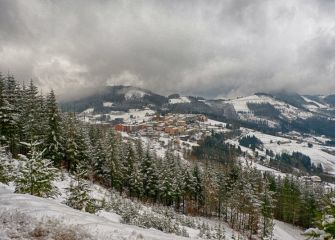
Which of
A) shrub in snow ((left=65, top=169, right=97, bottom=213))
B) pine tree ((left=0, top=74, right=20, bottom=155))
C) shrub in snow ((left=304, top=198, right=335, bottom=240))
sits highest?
pine tree ((left=0, top=74, right=20, bottom=155))

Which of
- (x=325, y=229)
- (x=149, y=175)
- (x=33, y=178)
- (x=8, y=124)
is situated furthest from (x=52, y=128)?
(x=325, y=229)

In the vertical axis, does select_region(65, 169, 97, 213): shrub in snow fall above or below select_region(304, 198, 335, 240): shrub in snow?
below

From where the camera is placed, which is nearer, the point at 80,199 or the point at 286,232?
the point at 80,199

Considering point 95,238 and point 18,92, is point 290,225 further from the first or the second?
point 95,238

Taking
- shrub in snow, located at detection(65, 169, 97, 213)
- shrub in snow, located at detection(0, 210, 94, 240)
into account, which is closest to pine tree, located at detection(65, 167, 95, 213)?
shrub in snow, located at detection(65, 169, 97, 213)

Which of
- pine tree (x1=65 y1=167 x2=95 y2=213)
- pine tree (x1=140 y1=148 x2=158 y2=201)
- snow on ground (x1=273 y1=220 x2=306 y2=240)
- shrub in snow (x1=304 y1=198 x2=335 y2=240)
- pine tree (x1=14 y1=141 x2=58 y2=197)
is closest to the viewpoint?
shrub in snow (x1=304 y1=198 x2=335 y2=240)

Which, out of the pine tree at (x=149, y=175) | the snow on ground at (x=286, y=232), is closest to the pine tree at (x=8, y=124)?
the pine tree at (x=149, y=175)

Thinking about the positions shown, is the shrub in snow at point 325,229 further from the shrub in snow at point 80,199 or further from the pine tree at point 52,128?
the pine tree at point 52,128

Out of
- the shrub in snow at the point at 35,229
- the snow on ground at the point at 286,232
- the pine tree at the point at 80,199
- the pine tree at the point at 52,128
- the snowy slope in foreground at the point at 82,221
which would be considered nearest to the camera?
the shrub in snow at the point at 35,229

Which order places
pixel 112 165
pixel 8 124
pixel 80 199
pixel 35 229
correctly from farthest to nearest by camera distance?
pixel 112 165 → pixel 8 124 → pixel 80 199 → pixel 35 229

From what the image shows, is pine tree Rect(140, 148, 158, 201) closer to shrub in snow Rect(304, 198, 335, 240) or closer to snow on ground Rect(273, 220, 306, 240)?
snow on ground Rect(273, 220, 306, 240)

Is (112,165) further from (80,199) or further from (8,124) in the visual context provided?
(80,199)

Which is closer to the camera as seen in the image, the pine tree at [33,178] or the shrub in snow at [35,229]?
the shrub in snow at [35,229]

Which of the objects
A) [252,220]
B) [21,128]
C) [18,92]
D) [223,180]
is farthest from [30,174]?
[223,180]
